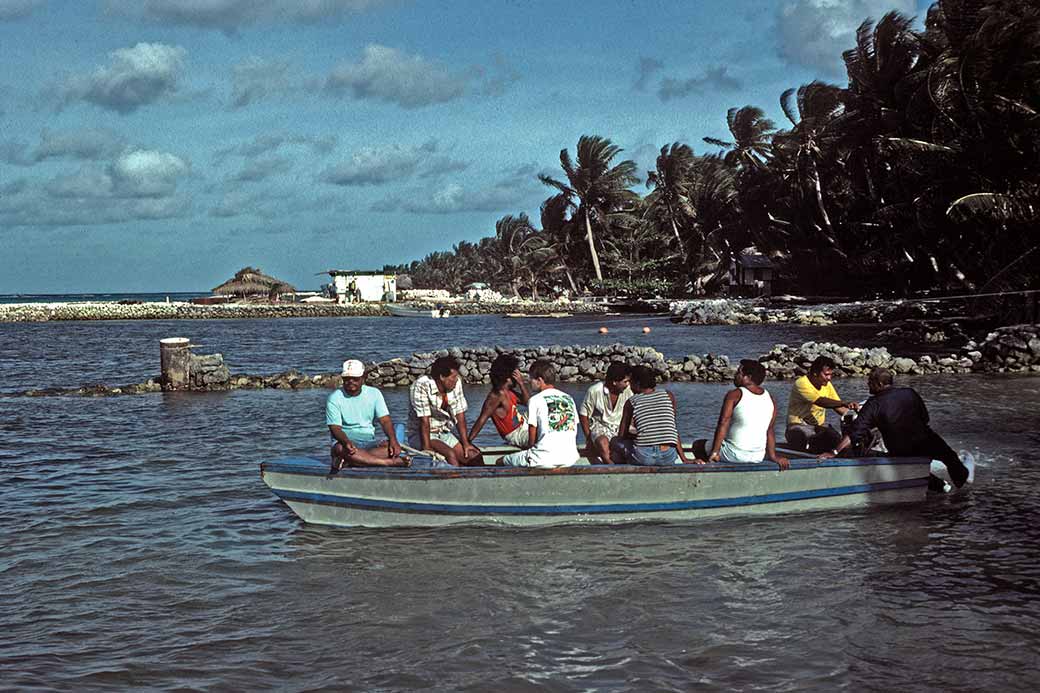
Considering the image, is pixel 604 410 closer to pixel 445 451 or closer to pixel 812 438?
pixel 445 451

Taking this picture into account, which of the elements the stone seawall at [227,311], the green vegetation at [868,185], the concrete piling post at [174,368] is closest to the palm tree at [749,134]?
the green vegetation at [868,185]

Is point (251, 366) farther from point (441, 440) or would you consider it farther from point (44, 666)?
point (44, 666)

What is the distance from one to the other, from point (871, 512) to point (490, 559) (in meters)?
4.42

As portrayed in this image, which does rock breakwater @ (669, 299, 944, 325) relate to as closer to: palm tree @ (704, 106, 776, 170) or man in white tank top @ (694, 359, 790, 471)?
palm tree @ (704, 106, 776, 170)

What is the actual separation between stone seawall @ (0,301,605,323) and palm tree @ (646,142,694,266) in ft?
37.8

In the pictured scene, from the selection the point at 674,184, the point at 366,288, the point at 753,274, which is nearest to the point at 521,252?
the point at 366,288

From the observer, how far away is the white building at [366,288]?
366ft

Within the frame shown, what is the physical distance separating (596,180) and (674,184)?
280 inches

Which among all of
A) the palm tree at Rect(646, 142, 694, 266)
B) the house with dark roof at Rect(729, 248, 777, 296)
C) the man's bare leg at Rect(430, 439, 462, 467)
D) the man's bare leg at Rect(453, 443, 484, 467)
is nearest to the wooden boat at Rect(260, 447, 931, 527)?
the man's bare leg at Rect(430, 439, 462, 467)

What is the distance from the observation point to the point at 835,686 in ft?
20.0

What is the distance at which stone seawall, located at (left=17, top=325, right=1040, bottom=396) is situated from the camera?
25.3 m

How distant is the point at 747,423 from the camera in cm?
1009

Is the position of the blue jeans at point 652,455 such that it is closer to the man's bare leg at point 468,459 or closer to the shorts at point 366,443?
the man's bare leg at point 468,459

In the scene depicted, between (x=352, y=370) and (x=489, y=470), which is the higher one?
(x=352, y=370)
